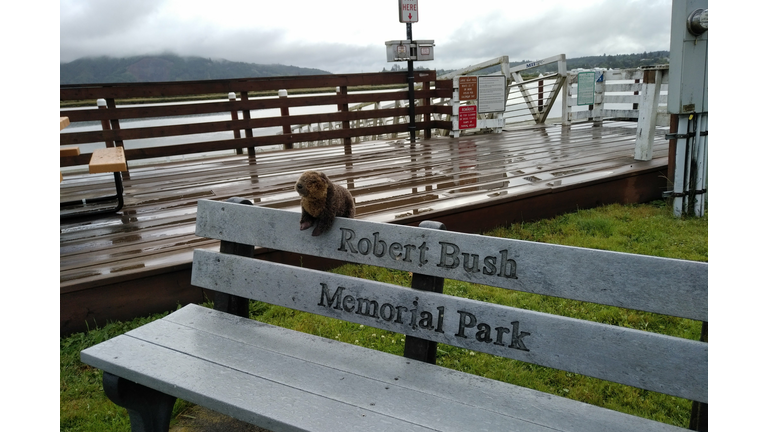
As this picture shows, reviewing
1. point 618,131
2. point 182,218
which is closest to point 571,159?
point 618,131

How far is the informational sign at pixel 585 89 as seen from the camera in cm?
1159

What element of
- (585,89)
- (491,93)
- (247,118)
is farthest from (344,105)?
(585,89)

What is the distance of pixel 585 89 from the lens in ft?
38.4

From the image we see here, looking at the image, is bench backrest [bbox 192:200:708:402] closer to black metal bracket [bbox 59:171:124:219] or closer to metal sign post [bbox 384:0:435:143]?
black metal bracket [bbox 59:171:124:219]

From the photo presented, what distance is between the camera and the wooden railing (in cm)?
767

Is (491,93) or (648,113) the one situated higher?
(491,93)

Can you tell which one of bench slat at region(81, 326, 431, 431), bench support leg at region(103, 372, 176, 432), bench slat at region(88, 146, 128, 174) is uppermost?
bench slat at region(88, 146, 128, 174)

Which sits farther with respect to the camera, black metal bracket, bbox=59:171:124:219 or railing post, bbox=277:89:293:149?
railing post, bbox=277:89:293:149

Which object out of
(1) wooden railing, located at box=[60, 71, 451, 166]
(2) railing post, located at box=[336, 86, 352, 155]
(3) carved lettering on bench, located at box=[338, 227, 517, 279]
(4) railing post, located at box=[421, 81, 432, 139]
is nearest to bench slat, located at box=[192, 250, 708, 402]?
(3) carved lettering on bench, located at box=[338, 227, 517, 279]

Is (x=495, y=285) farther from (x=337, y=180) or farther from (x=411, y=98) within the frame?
(x=411, y=98)

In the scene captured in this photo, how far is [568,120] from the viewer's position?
12.4m

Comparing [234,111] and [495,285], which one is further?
[234,111]

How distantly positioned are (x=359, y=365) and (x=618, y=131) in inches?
389

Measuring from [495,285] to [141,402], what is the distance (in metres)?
1.57
